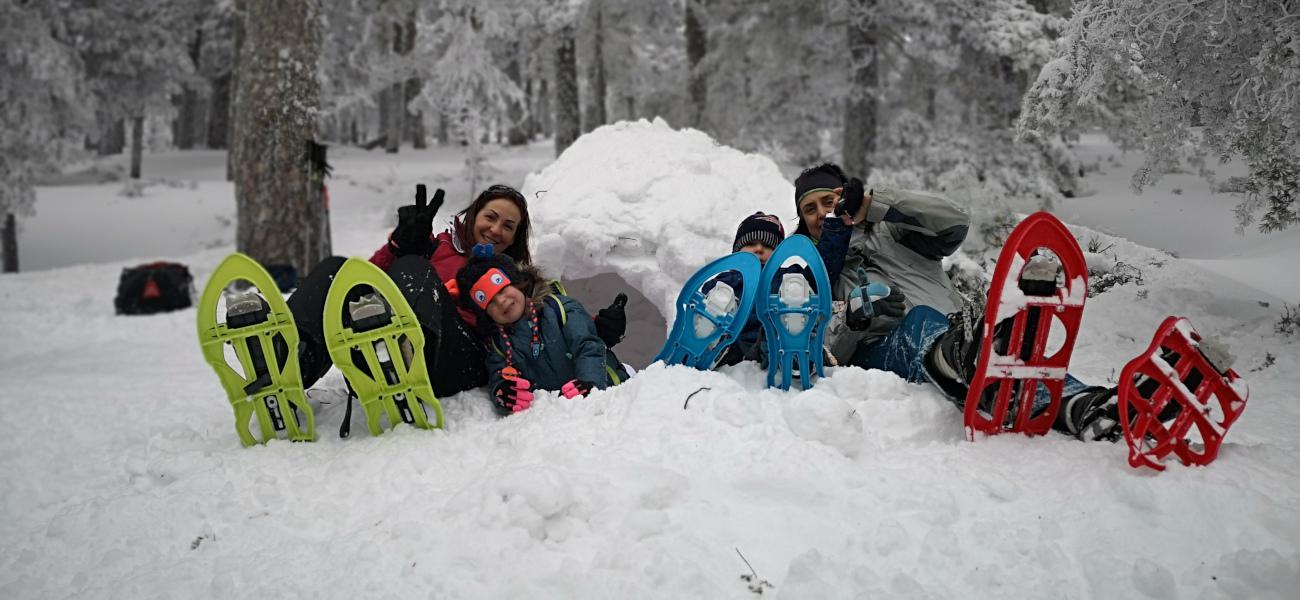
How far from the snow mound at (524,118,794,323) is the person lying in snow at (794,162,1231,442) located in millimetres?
912

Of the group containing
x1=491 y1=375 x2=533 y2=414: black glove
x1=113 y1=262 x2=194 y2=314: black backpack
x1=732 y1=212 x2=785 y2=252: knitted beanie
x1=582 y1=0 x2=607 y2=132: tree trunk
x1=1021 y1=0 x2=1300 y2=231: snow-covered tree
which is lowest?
x1=113 y1=262 x2=194 y2=314: black backpack

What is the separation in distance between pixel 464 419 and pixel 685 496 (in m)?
1.33

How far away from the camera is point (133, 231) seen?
1551 cm

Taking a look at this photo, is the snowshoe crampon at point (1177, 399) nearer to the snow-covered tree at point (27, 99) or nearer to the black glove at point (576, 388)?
the black glove at point (576, 388)

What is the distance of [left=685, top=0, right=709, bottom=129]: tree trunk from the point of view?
1236 cm

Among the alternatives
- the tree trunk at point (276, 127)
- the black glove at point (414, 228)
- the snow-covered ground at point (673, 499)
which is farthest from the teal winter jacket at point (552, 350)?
the tree trunk at point (276, 127)

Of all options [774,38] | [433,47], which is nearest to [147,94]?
[433,47]

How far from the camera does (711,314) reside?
298cm

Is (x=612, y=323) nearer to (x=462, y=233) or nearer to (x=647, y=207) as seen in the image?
(x=462, y=233)

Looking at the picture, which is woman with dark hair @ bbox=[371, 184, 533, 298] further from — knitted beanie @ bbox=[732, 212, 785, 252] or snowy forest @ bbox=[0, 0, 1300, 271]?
snowy forest @ bbox=[0, 0, 1300, 271]

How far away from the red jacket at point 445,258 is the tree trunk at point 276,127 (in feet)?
14.9

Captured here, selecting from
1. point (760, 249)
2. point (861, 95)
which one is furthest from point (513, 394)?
point (861, 95)

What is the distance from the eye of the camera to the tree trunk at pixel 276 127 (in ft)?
24.5

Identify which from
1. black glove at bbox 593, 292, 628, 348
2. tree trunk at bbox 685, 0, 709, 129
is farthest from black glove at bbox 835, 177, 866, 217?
tree trunk at bbox 685, 0, 709, 129
